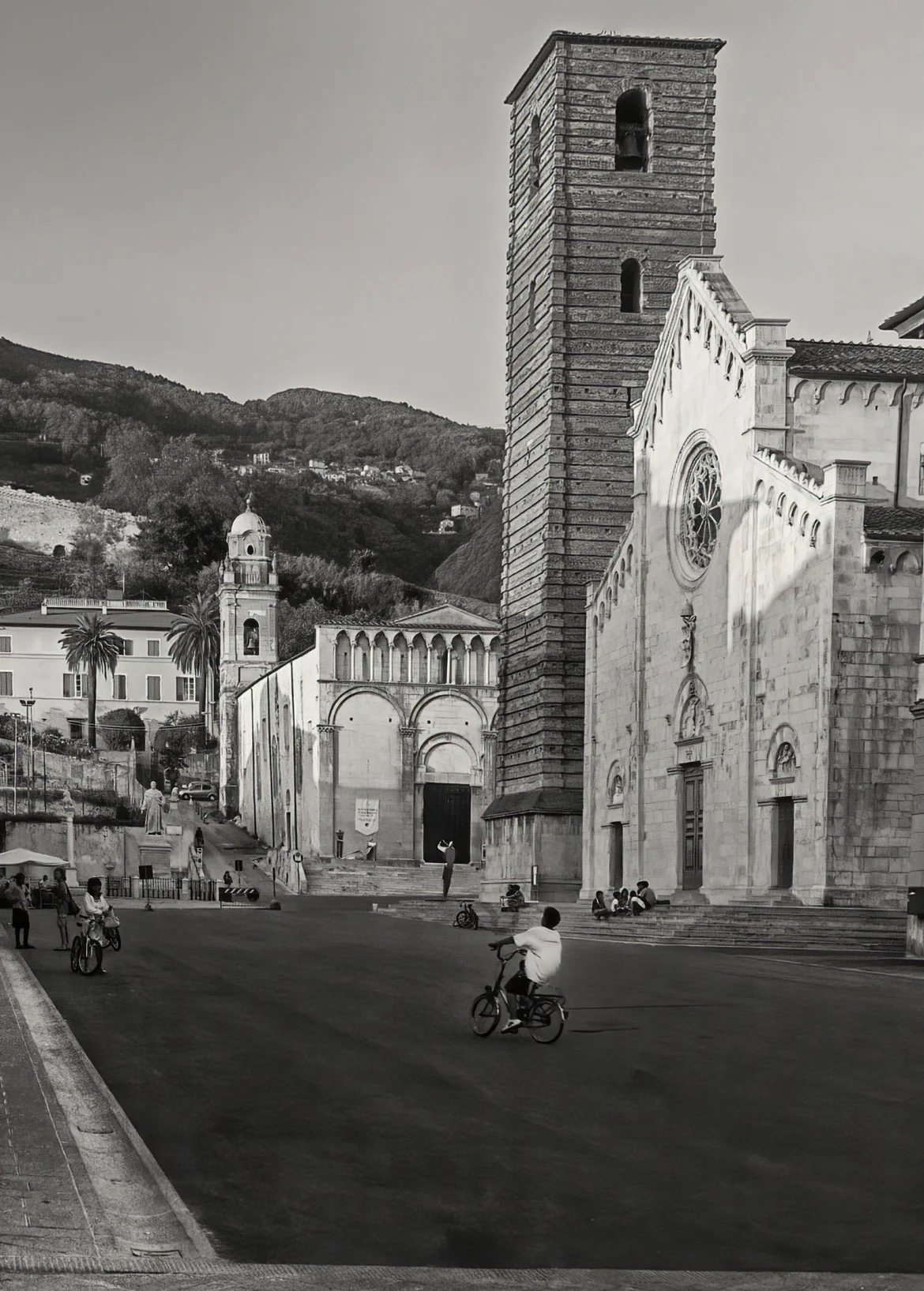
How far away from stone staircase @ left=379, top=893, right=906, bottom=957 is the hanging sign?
4183 cm

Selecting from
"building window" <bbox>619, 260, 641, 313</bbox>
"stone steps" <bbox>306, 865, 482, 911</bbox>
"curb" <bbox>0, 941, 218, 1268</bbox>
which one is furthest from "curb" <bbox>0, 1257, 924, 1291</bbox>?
"stone steps" <bbox>306, 865, 482, 911</bbox>

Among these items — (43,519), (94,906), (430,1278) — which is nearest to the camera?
(430,1278)

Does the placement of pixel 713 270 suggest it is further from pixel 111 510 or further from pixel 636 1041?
pixel 111 510

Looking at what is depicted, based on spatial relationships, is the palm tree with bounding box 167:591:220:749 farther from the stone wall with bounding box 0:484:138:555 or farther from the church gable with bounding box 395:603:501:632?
the stone wall with bounding box 0:484:138:555

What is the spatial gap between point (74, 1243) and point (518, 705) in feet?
148

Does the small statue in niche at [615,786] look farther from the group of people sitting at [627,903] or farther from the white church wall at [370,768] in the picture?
the white church wall at [370,768]

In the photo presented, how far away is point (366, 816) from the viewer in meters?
80.8

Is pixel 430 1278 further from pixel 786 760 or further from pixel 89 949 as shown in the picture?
pixel 786 760

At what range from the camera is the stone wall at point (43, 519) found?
175 meters

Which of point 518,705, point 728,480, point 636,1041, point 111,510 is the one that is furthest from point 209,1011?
point 111,510

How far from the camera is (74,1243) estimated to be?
9.70 meters

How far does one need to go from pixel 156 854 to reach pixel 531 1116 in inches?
2191

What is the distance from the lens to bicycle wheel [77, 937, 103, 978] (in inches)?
969

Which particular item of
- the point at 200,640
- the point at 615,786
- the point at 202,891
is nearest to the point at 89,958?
the point at 615,786
